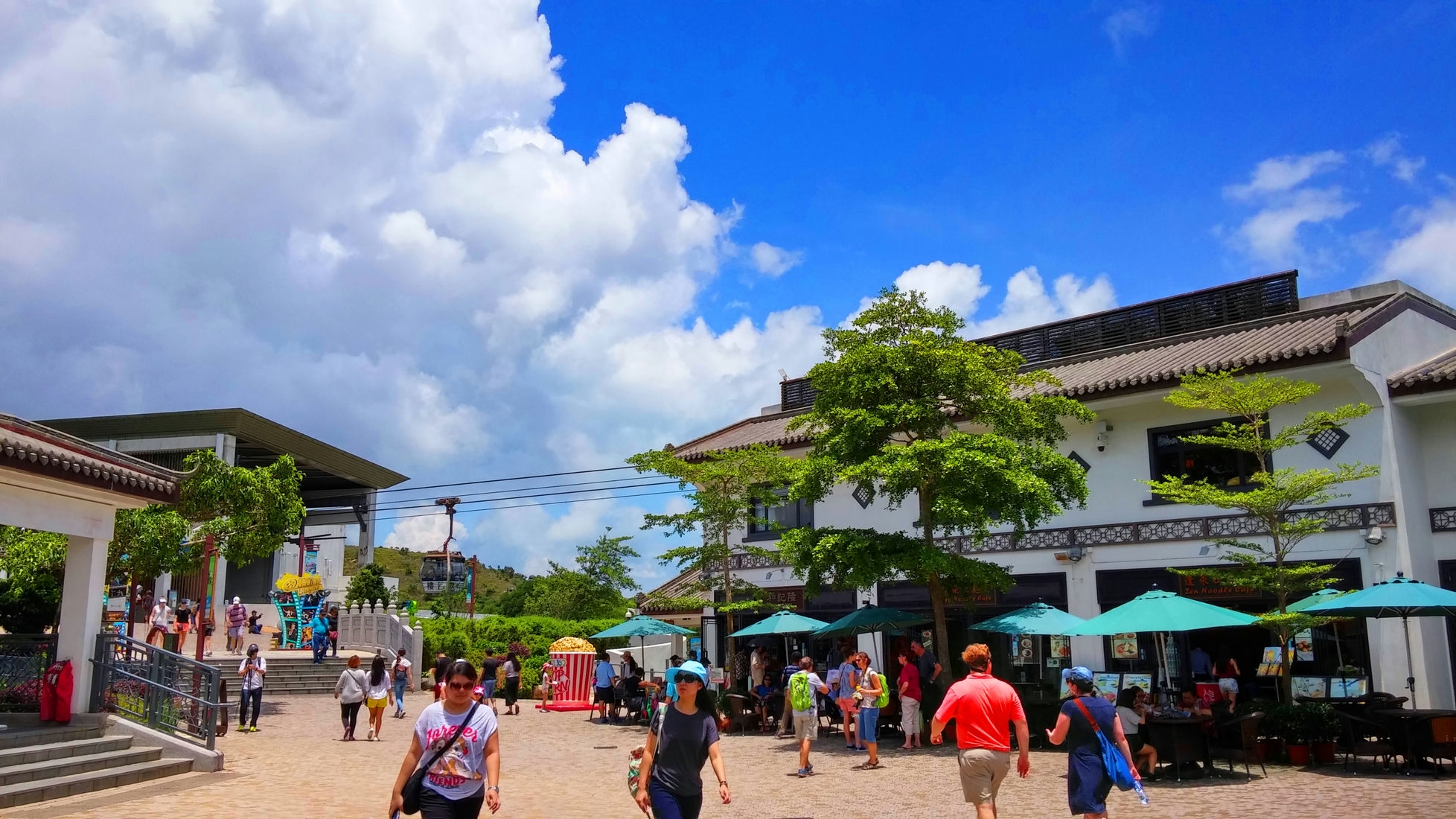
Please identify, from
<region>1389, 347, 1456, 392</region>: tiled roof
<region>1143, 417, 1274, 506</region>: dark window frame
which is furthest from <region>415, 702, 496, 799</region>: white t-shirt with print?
<region>1389, 347, 1456, 392</region>: tiled roof

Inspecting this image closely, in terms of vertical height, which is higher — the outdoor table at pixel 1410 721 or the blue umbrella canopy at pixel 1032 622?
the blue umbrella canopy at pixel 1032 622

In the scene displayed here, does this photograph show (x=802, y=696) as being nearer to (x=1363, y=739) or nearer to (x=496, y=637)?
(x=1363, y=739)

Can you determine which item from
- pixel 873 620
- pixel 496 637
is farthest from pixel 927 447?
pixel 496 637

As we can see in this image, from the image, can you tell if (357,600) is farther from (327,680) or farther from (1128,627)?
(1128,627)

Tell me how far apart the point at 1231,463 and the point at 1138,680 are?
15.3ft

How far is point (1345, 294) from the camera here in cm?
2117

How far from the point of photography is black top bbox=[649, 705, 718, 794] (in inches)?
281

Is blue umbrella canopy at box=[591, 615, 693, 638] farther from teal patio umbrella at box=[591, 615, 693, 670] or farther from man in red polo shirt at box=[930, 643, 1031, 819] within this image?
man in red polo shirt at box=[930, 643, 1031, 819]

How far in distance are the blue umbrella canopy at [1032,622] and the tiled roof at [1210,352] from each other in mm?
4698

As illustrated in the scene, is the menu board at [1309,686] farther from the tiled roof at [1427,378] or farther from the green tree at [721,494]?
the green tree at [721,494]

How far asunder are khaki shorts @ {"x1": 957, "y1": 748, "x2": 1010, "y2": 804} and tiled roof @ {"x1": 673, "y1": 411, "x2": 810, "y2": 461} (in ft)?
58.6

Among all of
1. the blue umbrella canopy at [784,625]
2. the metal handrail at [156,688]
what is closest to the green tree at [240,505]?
the metal handrail at [156,688]

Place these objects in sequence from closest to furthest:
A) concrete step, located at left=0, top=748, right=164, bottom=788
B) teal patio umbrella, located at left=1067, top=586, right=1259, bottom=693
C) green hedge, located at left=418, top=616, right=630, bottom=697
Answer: concrete step, located at left=0, top=748, right=164, bottom=788, teal patio umbrella, located at left=1067, top=586, right=1259, bottom=693, green hedge, located at left=418, top=616, right=630, bottom=697

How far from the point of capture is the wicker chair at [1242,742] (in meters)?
13.8
